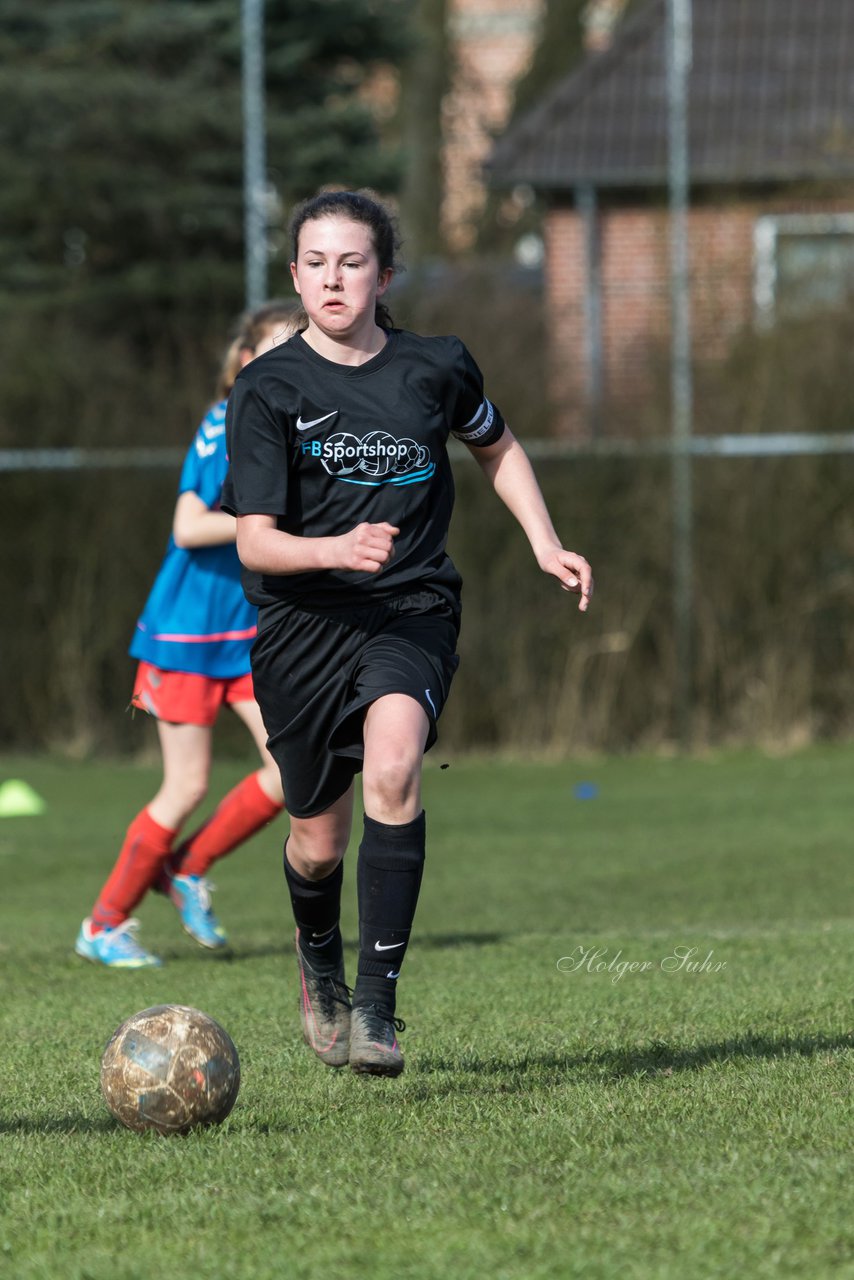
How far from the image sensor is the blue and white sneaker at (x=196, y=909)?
22.6 feet

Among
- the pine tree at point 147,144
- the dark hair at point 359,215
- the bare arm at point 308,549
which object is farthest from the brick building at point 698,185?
the bare arm at point 308,549

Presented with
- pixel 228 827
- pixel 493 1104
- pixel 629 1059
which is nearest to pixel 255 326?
pixel 228 827

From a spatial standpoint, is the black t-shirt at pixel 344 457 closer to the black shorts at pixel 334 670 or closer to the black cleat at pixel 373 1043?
the black shorts at pixel 334 670

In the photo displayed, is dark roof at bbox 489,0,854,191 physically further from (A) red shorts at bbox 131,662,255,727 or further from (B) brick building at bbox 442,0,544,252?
(A) red shorts at bbox 131,662,255,727

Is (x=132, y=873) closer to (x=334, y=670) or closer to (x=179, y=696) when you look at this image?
(x=179, y=696)

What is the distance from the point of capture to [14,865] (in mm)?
10086

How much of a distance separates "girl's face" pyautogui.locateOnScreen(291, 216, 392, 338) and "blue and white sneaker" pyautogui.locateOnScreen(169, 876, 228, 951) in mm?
3006

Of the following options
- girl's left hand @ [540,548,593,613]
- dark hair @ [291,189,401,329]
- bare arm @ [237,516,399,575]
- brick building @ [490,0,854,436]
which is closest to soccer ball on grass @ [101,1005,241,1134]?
bare arm @ [237,516,399,575]

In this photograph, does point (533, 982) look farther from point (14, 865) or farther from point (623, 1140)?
point (14, 865)

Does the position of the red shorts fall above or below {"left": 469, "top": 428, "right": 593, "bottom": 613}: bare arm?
below

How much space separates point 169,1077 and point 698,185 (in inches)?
523

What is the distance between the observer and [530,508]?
183 inches

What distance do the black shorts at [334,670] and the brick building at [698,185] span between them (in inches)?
402

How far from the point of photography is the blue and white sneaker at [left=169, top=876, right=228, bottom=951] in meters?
6.90
